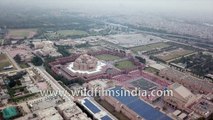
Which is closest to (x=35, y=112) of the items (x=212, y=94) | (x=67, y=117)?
(x=67, y=117)

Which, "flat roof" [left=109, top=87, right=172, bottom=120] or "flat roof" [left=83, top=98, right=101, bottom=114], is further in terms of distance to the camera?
"flat roof" [left=83, top=98, right=101, bottom=114]

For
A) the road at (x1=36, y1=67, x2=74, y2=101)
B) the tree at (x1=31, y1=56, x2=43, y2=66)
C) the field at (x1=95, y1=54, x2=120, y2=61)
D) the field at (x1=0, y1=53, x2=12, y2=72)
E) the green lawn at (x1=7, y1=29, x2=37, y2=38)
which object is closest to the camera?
the road at (x1=36, y1=67, x2=74, y2=101)

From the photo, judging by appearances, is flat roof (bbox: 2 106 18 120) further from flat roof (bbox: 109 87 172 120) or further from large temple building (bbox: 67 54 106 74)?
large temple building (bbox: 67 54 106 74)

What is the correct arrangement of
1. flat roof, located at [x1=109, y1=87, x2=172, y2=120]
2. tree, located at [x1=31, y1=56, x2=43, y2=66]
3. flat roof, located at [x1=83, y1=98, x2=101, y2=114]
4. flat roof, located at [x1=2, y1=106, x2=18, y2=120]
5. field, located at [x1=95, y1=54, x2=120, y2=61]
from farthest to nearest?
field, located at [x1=95, y1=54, x2=120, y2=61]
tree, located at [x1=31, y1=56, x2=43, y2=66]
flat roof, located at [x1=83, y1=98, x2=101, y2=114]
flat roof, located at [x1=109, y1=87, x2=172, y2=120]
flat roof, located at [x1=2, y1=106, x2=18, y2=120]

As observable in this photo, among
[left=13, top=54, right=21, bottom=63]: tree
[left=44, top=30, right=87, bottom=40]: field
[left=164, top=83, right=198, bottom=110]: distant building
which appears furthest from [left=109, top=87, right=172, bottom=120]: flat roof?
[left=44, top=30, right=87, bottom=40]: field

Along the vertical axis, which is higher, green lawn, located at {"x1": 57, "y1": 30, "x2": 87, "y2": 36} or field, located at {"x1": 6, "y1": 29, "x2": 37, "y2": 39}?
field, located at {"x1": 6, "y1": 29, "x2": 37, "y2": 39}

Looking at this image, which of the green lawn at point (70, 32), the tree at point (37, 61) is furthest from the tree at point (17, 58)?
the green lawn at point (70, 32)

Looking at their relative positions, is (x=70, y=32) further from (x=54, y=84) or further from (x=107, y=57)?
(x=54, y=84)

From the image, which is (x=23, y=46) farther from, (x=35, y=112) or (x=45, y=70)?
(x=35, y=112)
